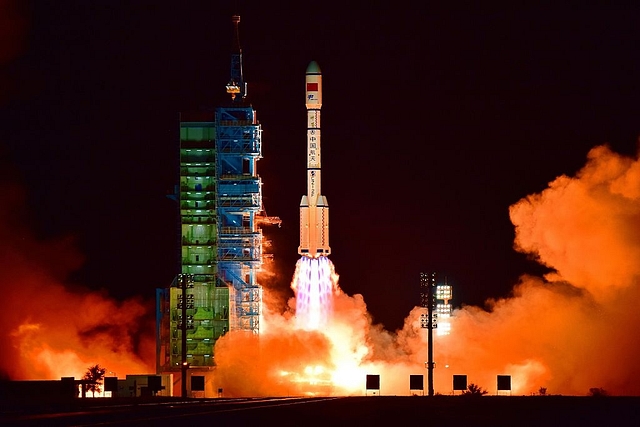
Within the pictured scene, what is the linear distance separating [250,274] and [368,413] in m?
43.7

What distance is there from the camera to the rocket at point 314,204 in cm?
9881

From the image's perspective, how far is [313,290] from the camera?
101 m

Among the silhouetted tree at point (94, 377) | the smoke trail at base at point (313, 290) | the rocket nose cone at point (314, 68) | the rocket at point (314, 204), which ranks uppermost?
the rocket nose cone at point (314, 68)

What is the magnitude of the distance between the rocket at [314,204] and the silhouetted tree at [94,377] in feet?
44.7

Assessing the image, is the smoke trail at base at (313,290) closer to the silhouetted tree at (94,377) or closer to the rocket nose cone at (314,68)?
the rocket nose cone at (314,68)

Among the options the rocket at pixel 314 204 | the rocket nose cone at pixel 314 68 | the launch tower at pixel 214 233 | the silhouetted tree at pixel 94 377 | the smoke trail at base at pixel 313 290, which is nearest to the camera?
the silhouetted tree at pixel 94 377

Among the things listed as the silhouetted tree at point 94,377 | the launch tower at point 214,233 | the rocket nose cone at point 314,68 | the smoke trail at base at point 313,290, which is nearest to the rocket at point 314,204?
the rocket nose cone at point 314,68

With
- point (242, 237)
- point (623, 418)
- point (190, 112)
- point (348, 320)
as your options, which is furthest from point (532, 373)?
point (623, 418)

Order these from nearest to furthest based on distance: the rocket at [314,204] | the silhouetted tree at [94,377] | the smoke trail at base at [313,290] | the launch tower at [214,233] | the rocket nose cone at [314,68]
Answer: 1. the silhouetted tree at [94,377]
2. the launch tower at [214,233]
3. the rocket at [314,204]
4. the rocket nose cone at [314,68]
5. the smoke trail at base at [313,290]

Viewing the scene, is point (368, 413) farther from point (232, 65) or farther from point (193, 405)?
point (232, 65)

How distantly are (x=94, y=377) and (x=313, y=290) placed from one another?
602 inches

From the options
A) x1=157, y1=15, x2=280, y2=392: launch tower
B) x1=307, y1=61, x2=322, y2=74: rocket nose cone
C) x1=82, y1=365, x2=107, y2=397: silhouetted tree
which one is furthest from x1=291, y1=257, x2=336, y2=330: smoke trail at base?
x1=82, y1=365, x2=107, y2=397: silhouetted tree

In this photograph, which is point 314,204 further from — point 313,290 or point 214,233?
point 214,233

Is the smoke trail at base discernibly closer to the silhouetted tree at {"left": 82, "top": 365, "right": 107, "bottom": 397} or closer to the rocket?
the rocket
